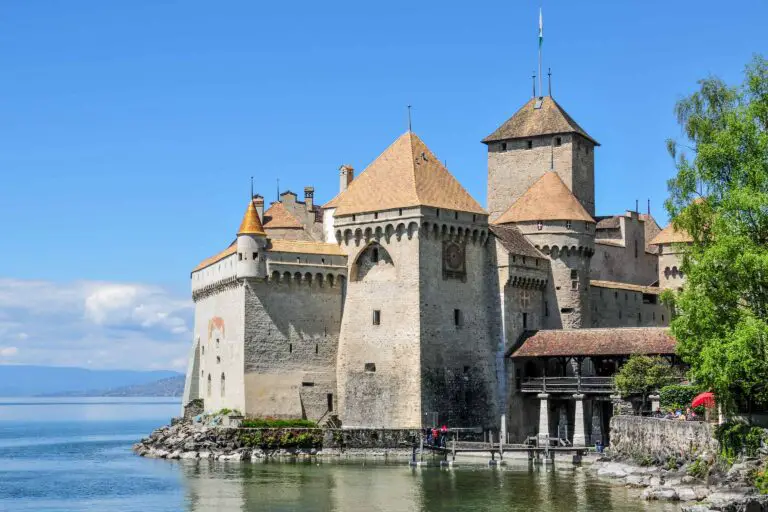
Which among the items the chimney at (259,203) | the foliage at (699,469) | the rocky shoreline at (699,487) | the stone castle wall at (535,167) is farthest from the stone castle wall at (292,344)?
the foliage at (699,469)

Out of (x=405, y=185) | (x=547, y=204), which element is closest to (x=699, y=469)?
(x=405, y=185)

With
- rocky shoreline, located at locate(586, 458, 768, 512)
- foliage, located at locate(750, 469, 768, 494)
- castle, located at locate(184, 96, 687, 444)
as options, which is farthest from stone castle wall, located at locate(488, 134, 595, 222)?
foliage, located at locate(750, 469, 768, 494)

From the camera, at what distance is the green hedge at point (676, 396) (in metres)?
51.0

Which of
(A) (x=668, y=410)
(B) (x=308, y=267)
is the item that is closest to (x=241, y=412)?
(B) (x=308, y=267)

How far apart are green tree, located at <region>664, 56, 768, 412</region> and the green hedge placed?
32.3 feet

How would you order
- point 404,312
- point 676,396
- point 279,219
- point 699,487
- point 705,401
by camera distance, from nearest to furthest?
point 699,487, point 705,401, point 676,396, point 404,312, point 279,219

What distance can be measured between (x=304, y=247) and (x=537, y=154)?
19.1 meters

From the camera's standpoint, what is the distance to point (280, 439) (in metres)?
57.6

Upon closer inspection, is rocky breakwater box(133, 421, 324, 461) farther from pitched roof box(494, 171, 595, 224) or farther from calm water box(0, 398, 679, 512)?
pitched roof box(494, 171, 595, 224)

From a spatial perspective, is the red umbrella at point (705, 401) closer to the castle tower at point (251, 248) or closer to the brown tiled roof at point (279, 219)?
the castle tower at point (251, 248)

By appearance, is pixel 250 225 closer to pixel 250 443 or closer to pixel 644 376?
pixel 250 443

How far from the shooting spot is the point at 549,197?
68.8m

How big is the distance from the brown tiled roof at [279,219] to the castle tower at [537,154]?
1322cm

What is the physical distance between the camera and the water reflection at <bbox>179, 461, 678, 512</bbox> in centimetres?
4097
